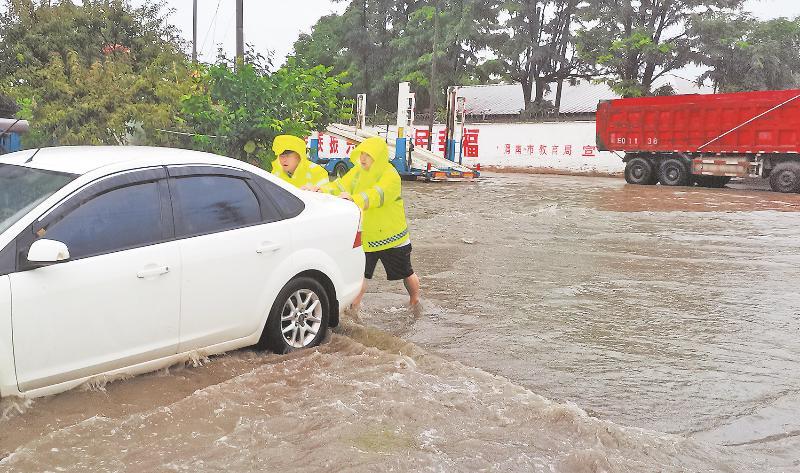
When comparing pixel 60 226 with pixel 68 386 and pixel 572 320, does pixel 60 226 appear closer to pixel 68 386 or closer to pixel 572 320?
pixel 68 386

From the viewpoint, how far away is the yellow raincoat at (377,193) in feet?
21.0

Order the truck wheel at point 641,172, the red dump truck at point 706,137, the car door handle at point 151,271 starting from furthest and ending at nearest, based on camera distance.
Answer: the truck wheel at point 641,172
the red dump truck at point 706,137
the car door handle at point 151,271

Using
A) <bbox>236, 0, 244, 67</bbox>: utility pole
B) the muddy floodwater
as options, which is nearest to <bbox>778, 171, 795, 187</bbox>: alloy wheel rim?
the muddy floodwater

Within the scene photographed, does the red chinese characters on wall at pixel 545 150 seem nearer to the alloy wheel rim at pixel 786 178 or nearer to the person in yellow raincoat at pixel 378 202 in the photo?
the alloy wheel rim at pixel 786 178

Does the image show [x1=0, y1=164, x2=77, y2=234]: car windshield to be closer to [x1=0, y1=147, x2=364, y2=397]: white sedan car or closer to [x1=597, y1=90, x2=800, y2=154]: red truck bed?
[x1=0, y1=147, x2=364, y2=397]: white sedan car

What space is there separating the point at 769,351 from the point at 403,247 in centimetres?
293

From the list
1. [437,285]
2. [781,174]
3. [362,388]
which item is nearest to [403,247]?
[437,285]

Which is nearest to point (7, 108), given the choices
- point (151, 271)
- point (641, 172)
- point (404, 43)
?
point (641, 172)

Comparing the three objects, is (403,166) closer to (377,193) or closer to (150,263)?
(377,193)

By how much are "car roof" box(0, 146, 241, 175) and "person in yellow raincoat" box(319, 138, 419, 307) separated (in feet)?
5.41

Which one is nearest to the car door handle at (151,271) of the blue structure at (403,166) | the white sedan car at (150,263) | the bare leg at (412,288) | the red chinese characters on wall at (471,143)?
the white sedan car at (150,263)

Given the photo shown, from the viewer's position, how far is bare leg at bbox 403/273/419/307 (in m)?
7.00

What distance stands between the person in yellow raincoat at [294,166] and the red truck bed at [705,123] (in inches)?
752

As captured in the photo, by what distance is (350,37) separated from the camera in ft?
148
